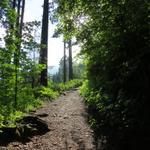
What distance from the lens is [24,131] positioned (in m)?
8.89

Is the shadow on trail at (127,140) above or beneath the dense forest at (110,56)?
beneath

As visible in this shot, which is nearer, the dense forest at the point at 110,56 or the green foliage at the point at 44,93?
the dense forest at the point at 110,56

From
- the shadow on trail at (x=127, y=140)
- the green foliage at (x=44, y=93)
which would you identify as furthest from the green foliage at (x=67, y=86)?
the shadow on trail at (x=127, y=140)

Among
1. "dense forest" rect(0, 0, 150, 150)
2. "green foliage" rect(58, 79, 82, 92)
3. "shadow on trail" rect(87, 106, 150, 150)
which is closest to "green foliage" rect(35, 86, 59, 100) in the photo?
"green foliage" rect(58, 79, 82, 92)

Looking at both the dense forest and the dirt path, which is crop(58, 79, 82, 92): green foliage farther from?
the dense forest

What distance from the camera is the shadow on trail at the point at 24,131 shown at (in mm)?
8394

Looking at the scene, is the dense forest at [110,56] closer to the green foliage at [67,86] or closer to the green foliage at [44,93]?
the green foliage at [44,93]

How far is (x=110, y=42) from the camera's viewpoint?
7.49m

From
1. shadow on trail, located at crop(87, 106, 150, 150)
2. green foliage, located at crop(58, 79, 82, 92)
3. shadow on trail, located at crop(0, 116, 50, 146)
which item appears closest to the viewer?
shadow on trail, located at crop(87, 106, 150, 150)

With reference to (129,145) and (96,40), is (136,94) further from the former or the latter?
(96,40)

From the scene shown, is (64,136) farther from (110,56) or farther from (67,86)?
(67,86)

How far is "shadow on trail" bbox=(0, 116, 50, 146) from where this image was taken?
8.39 meters

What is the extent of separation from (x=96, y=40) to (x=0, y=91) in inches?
114

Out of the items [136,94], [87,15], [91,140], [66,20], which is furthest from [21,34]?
[136,94]
